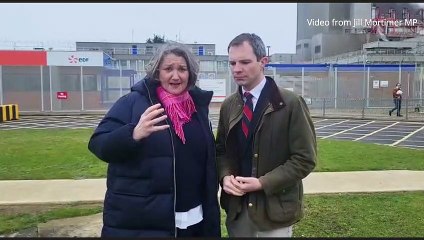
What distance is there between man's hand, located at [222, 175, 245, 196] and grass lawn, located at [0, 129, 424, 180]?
542 centimetres

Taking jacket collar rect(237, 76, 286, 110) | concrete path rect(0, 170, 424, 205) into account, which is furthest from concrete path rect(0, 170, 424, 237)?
jacket collar rect(237, 76, 286, 110)

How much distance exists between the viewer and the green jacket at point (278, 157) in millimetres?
2602

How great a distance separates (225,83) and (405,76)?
36.5 feet

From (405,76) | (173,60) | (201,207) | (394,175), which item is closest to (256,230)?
(201,207)

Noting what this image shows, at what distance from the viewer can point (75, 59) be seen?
25.9 m

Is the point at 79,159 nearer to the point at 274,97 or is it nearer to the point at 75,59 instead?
the point at 274,97

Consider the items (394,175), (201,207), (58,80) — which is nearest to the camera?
(201,207)

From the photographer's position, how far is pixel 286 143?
265cm

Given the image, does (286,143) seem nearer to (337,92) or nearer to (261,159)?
(261,159)

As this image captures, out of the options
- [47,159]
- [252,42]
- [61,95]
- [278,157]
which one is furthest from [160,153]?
[61,95]

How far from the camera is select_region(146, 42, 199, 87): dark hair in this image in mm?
2594

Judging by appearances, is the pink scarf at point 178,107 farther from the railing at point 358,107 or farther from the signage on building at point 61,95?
the signage on building at point 61,95

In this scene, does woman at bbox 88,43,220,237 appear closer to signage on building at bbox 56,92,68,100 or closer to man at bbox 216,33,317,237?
man at bbox 216,33,317,237

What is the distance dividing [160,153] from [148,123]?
193 mm
